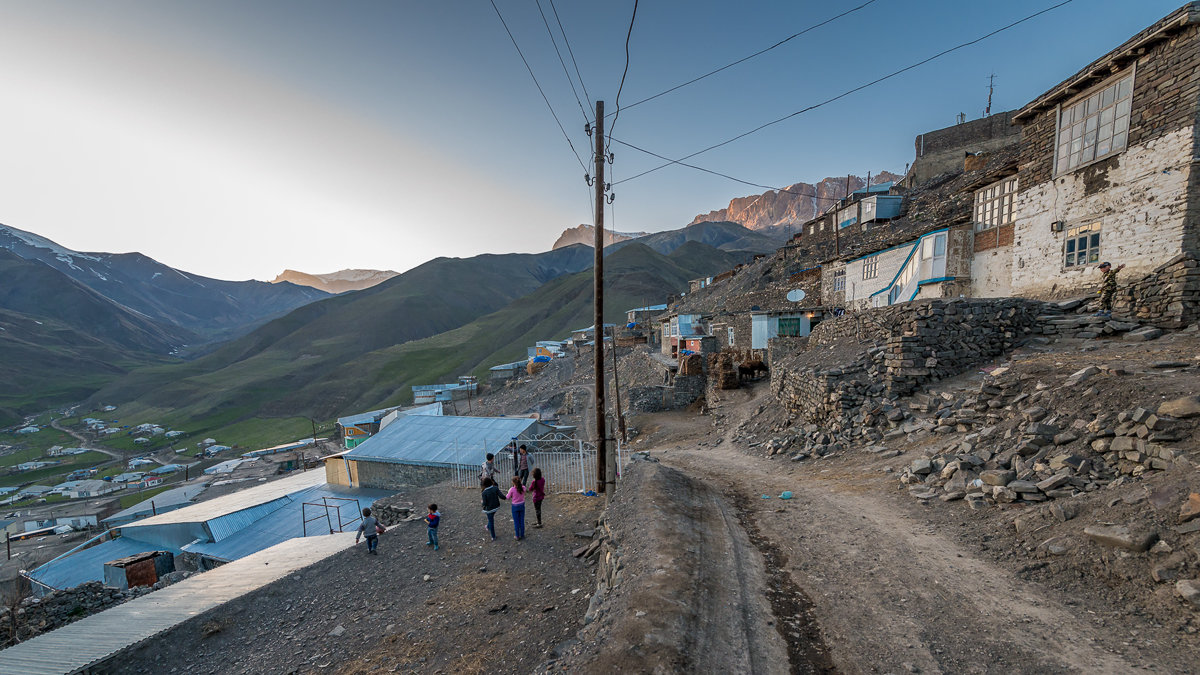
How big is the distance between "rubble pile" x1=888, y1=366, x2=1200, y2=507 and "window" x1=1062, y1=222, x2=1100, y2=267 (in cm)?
659

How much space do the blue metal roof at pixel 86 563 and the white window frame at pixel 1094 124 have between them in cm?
3784

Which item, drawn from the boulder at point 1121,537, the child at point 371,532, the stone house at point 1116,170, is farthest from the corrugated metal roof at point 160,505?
the stone house at point 1116,170

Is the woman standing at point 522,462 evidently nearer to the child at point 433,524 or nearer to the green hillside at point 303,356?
the child at point 433,524

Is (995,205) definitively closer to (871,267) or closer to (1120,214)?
(1120,214)

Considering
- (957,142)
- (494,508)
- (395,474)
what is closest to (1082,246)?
(494,508)

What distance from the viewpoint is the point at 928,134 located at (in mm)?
47625

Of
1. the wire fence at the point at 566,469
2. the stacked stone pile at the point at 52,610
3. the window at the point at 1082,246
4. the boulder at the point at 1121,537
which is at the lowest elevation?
the stacked stone pile at the point at 52,610

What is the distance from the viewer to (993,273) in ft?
55.9

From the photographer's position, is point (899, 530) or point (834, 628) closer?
point (834, 628)

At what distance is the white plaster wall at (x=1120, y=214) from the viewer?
10.4m

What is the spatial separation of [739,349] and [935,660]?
27.3 metres

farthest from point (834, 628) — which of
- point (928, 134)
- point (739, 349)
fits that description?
point (928, 134)

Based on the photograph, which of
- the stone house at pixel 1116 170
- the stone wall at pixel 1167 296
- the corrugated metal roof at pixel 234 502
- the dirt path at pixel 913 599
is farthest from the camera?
the corrugated metal roof at pixel 234 502

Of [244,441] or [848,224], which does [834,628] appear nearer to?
[848,224]
